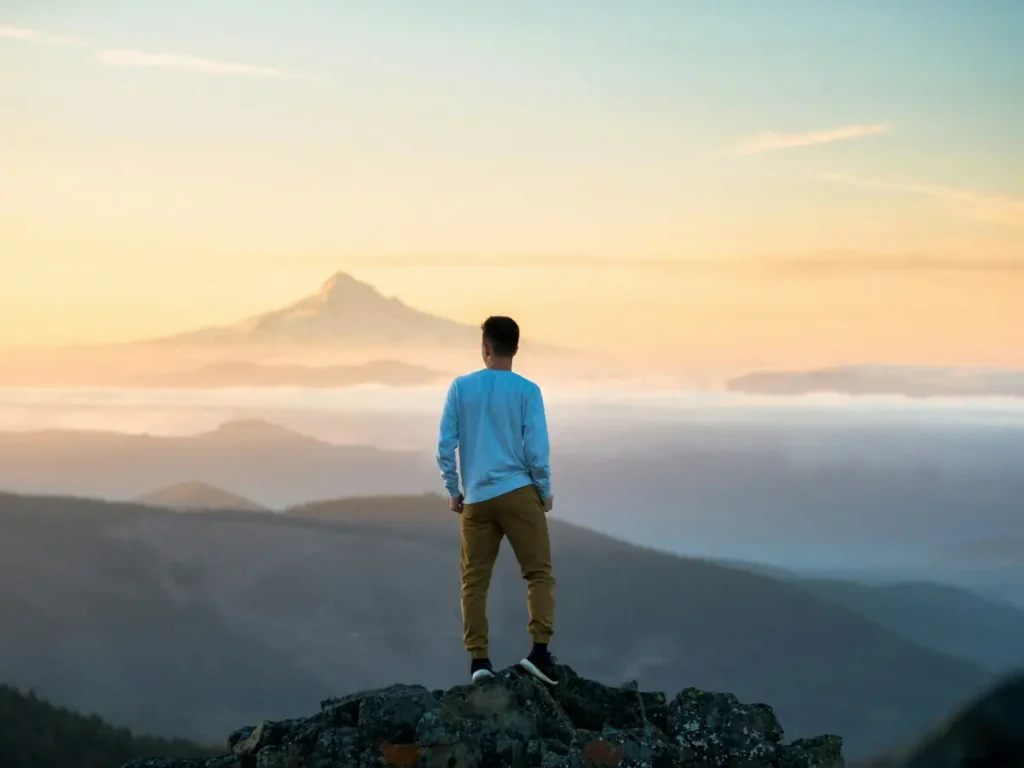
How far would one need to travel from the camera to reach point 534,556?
28.6 ft

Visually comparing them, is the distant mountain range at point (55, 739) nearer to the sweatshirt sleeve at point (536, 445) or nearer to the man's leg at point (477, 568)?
the man's leg at point (477, 568)

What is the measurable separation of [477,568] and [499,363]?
1594 mm

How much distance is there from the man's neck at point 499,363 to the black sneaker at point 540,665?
84.8 inches

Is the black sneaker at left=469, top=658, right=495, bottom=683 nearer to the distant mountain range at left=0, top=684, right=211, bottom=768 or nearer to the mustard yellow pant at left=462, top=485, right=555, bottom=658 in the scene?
the mustard yellow pant at left=462, top=485, right=555, bottom=658

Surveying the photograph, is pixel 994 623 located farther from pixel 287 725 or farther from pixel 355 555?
pixel 287 725

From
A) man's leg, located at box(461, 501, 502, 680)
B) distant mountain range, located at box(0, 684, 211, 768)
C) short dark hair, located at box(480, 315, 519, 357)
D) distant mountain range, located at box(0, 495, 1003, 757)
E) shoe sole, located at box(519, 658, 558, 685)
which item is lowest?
distant mountain range, located at box(0, 495, 1003, 757)

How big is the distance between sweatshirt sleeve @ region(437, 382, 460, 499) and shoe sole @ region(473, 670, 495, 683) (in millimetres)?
1337

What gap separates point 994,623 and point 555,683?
208 meters

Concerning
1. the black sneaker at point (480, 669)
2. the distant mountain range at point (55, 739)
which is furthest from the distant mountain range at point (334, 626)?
the black sneaker at point (480, 669)

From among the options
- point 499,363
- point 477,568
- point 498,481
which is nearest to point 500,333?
point 499,363

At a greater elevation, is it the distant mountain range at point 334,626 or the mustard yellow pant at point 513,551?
the mustard yellow pant at point 513,551

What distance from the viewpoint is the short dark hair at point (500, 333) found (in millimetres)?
8773

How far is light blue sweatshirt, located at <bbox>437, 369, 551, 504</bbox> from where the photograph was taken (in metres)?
8.76

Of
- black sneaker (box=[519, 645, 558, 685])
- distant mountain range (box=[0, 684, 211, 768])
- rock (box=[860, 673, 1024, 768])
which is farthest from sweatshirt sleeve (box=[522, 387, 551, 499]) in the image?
distant mountain range (box=[0, 684, 211, 768])
